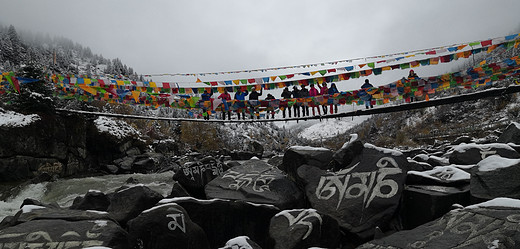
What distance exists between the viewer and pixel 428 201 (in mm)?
5105

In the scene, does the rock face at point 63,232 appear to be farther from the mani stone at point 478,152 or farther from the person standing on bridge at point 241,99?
the person standing on bridge at point 241,99

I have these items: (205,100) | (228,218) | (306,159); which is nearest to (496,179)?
(306,159)

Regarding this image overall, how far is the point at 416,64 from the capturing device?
12.5 m

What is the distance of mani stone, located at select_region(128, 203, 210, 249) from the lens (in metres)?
4.48

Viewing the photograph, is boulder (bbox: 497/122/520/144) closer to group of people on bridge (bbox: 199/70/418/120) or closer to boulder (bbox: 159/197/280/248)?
group of people on bridge (bbox: 199/70/418/120)

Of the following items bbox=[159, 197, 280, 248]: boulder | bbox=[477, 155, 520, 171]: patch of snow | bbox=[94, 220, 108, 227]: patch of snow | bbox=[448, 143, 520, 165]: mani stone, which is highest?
bbox=[477, 155, 520, 171]: patch of snow

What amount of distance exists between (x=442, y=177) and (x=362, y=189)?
160 cm

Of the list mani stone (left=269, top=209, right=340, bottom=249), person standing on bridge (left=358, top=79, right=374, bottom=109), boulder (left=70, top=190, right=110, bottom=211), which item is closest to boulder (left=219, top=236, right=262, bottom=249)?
mani stone (left=269, top=209, right=340, bottom=249)

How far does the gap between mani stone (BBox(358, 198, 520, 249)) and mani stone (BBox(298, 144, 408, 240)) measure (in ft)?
3.40

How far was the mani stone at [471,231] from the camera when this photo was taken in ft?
10.7

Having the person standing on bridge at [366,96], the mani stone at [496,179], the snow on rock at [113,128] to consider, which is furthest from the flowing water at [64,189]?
the mani stone at [496,179]

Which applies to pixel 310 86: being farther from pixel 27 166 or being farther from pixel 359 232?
pixel 27 166

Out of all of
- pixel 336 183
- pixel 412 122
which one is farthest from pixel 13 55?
pixel 412 122

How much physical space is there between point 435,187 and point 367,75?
8498mm
